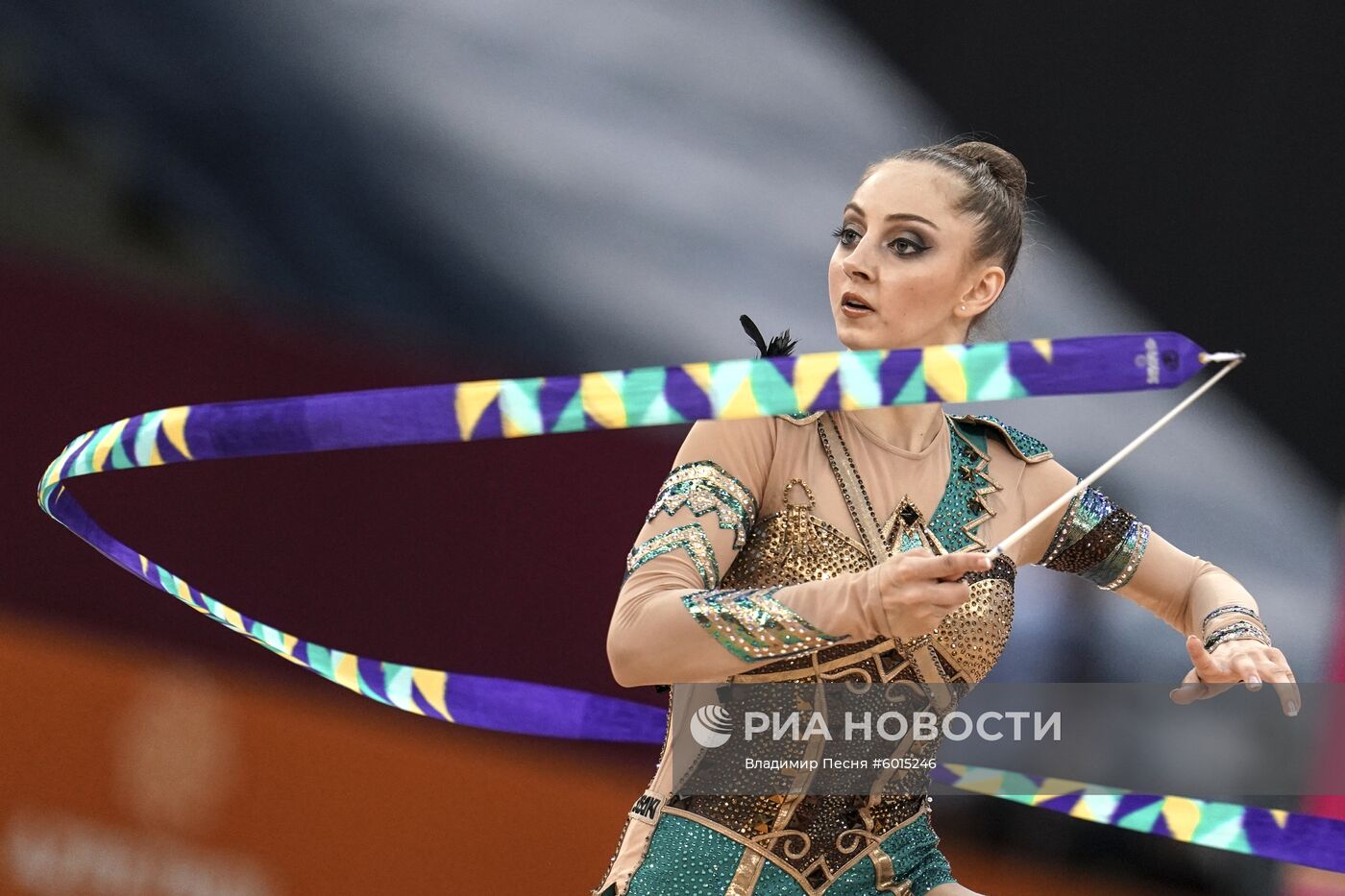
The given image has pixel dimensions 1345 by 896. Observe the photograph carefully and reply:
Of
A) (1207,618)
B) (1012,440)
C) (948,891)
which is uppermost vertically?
(1012,440)

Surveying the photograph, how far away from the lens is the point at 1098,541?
224cm

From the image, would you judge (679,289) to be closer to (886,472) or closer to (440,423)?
(886,472)

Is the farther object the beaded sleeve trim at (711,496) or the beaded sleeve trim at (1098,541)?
the beaded sleeve trim at (1098,541)

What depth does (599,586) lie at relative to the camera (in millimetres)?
3469

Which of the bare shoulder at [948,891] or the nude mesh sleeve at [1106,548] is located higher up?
the nude mesh sleeve at [1106,548]

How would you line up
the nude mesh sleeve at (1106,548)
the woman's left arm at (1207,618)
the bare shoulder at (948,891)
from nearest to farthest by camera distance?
1. the woman's left arm at (1207,618)
2. the bare shoulder at (948,891)
3. the nude mesh sleeve at (1106,548)

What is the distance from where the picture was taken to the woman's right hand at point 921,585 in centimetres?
158

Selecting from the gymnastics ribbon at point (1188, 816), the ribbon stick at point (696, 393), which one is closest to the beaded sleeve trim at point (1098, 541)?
the gymnastics ribbon at point (1188, 816)

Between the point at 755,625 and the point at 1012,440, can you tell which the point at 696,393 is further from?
the point at 1012,440

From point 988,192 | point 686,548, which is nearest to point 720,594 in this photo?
point 686,548

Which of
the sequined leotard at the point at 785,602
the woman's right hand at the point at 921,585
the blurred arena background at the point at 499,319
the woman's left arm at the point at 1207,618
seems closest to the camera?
the woman's right hand at the point at 921,585

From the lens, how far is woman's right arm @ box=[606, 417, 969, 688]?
5.35 ft

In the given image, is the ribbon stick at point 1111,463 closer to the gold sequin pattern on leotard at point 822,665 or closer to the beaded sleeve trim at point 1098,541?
the gold sequin pattern on leotard at point 822,665

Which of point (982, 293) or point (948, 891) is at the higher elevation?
point (982, 293)
